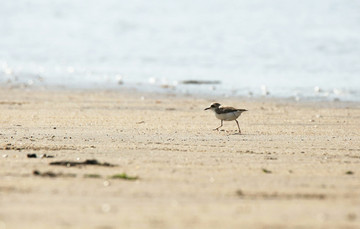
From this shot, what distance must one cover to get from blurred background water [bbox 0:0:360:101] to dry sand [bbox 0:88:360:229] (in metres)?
5.23

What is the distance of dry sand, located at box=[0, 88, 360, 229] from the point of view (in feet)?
18.3

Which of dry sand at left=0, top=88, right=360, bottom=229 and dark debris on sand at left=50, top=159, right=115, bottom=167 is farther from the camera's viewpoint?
dark debris on sand at left=50, top=159, right=115, bottom=167

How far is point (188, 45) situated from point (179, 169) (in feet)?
72.0

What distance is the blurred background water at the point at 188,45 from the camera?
1994cm

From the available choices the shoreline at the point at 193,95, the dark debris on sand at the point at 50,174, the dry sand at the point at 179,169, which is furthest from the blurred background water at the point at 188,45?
the dark debris on sand at the point at 50,174

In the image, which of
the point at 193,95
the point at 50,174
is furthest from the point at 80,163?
the point at 193,95

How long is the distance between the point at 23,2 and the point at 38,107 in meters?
30.1

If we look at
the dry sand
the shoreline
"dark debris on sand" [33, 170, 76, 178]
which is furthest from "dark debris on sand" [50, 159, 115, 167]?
the shoreline

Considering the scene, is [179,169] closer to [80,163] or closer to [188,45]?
[80,163]

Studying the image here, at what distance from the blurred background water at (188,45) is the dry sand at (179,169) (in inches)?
206

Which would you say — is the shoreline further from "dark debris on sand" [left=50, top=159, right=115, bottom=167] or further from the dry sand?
"dark debris on sand" [left=50, top=159, right=115, bottom=167]

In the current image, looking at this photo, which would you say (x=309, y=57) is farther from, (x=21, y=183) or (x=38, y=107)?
(x=21, y=183)

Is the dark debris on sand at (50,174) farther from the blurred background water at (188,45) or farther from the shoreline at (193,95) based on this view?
the blurred background water at (188,45)

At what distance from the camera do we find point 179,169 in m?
7.41
